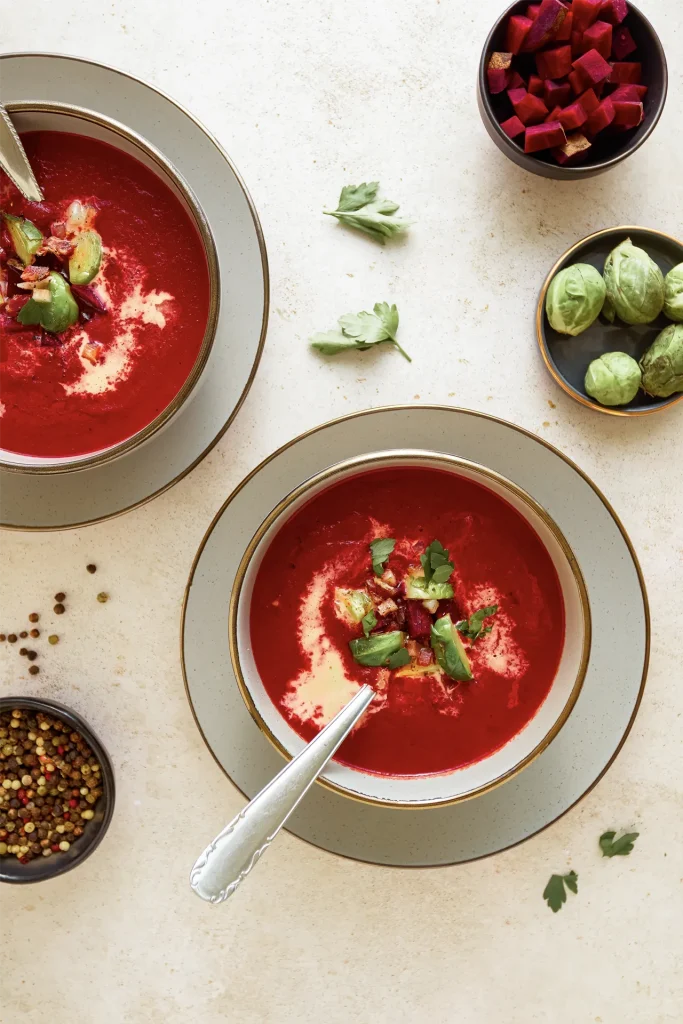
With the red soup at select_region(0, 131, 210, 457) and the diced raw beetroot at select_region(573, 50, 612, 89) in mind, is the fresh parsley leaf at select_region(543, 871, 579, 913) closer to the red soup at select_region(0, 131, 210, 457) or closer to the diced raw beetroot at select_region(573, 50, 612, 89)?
the red soup at select_region(0, 131, 210, 457)

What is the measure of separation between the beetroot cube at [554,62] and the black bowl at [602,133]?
69 mm

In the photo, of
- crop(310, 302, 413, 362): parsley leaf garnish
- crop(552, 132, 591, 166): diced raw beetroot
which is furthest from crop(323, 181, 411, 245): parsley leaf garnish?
crop(552, 132, 591, 166): diced raw beetroot

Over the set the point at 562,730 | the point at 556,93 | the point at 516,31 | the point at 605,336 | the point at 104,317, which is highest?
the point at 516,31

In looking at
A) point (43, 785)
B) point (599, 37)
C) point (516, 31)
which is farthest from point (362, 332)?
point (43, 785)

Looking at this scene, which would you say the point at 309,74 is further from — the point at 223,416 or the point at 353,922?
the point at 353,922

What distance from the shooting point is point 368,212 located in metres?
2.41

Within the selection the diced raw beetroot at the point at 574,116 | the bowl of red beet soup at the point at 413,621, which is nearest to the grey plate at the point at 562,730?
the bowl of red beet soup at the point at 413,621

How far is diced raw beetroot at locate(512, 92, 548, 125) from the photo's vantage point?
7.41 ft

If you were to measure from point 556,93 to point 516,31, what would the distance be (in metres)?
0.20

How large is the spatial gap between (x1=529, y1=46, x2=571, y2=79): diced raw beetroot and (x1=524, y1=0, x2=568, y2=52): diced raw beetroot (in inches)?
1.3

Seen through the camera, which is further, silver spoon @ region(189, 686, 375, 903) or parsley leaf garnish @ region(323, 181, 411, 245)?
parsley leaf garnish @ region(323, 181, 411, 245)

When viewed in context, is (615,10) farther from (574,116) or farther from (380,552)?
(380,552)

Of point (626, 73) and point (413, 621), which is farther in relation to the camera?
point (626, 73)

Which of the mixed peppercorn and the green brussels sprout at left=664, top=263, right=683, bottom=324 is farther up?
the green brussels sprout at left=664, top=263, right=683, bottom=324
